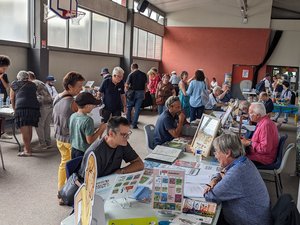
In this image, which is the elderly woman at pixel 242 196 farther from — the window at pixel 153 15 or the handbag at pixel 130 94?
the window at pixel 153 15

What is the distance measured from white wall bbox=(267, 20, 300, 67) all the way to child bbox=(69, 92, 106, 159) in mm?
13001

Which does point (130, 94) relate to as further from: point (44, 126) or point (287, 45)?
point (287, 45)

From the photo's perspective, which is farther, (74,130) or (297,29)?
(297,29)

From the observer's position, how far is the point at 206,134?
10.6 ft

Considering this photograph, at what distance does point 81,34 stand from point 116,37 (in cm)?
212

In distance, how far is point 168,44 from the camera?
15.7 meters

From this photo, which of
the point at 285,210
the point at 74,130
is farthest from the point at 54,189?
the point at 285,210

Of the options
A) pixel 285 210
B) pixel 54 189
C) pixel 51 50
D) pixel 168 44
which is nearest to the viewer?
pixel 285 210

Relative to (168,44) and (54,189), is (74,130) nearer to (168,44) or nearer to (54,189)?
(54,189)

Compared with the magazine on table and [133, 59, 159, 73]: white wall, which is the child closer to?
the magazine on table

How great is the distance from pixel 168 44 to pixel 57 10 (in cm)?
984

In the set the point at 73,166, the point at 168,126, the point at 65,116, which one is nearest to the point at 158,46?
the point at 168,126

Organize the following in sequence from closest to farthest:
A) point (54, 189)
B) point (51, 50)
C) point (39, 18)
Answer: point (54, 189), point (39, 18), point (51, 50)

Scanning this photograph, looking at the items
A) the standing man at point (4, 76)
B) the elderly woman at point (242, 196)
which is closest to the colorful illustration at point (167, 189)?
the elderly woman at point (242, 196)
